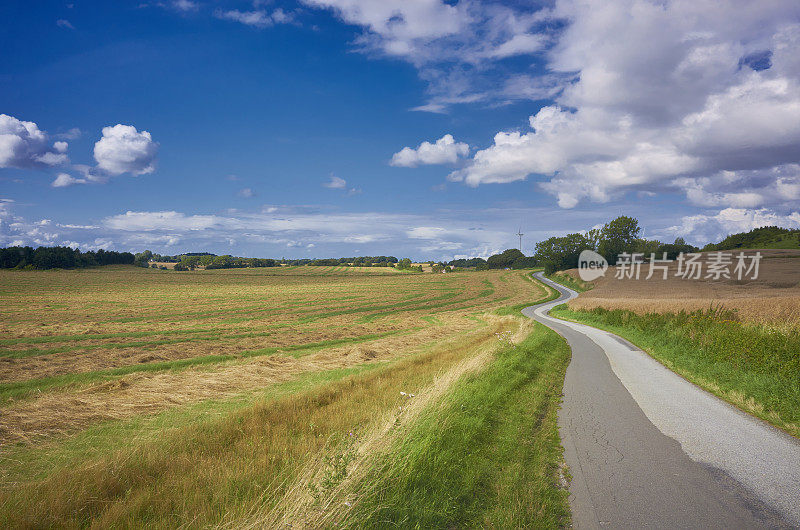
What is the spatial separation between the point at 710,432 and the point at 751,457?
129cm

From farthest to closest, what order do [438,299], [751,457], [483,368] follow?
1. [438,299]
2. [483,368]
3. [751,457]

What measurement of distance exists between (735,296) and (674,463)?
100 feet

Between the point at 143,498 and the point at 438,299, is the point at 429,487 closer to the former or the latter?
the point at 143,498

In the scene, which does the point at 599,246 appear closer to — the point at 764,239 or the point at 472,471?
the point at 764,239

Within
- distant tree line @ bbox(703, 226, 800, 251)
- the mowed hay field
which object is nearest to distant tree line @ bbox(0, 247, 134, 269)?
the mowed hay field

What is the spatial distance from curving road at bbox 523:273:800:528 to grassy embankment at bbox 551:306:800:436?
0.65m

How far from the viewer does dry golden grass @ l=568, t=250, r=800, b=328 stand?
620 inches

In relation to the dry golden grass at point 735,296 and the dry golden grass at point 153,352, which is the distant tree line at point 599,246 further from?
the dry golden grass at point 153,352

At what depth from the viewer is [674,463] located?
643 cm

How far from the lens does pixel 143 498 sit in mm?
5141

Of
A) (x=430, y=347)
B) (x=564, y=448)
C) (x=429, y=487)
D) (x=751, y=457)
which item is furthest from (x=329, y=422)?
(x=430, y=347)

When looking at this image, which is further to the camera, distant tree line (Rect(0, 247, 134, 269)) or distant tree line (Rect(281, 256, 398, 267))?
distant tree line (Rect(281, 256, 398, 267))

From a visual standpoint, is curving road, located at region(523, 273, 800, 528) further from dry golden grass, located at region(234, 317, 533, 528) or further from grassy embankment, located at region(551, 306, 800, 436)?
dry golden grass, located at region(234, 317, 533, 528)

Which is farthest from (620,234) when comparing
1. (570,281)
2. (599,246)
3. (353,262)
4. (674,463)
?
(674,463)
